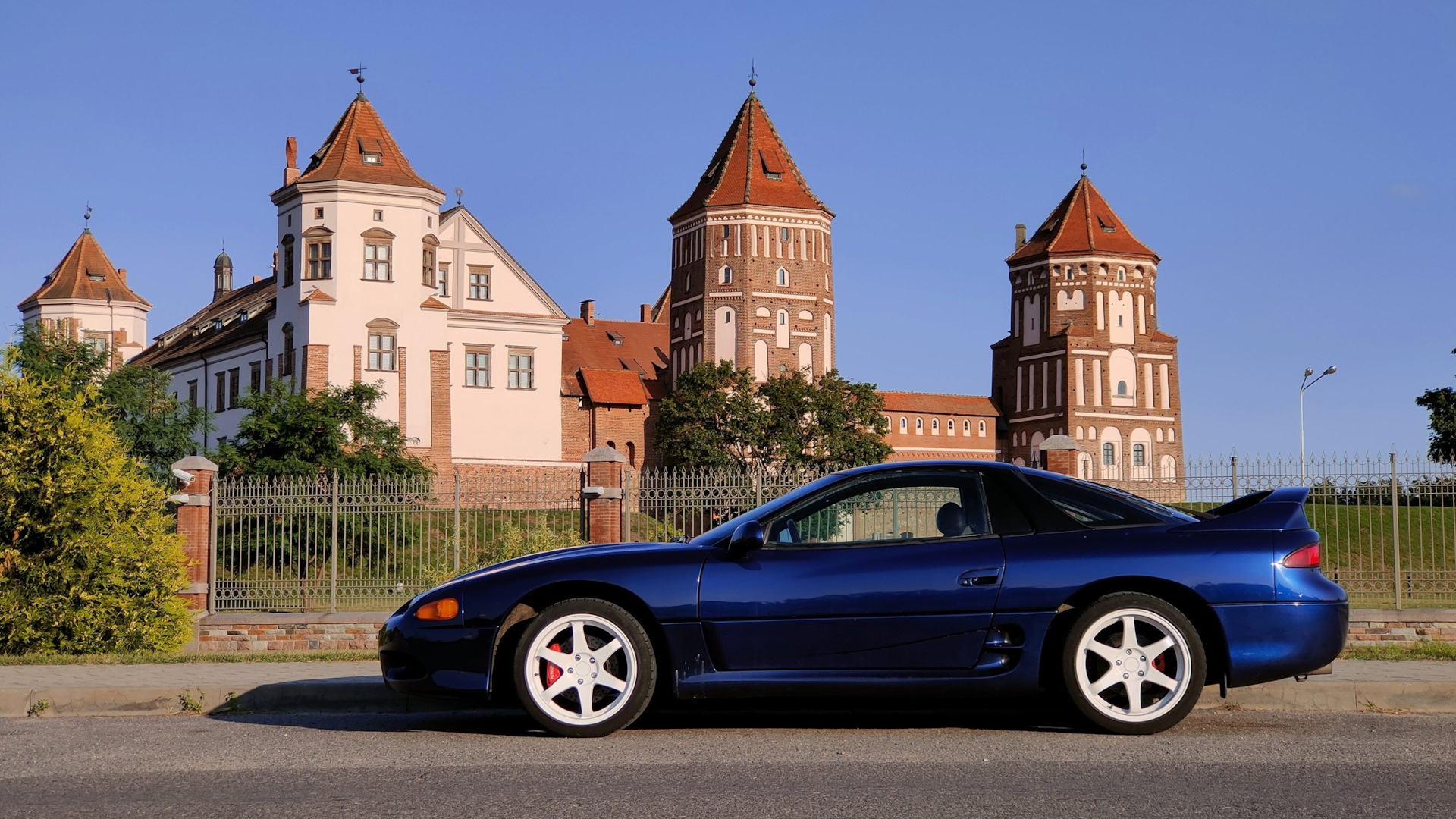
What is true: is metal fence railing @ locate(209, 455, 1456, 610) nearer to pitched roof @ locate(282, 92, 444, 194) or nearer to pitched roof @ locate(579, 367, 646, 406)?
pitched roof @ locate(282, 92, 444, 194)

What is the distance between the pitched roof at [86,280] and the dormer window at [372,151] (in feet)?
122

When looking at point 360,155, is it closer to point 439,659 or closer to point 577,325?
point 577,325

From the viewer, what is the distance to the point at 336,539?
56.9 feet

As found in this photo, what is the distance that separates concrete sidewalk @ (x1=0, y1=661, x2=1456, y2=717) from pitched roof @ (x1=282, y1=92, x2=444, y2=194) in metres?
52.6

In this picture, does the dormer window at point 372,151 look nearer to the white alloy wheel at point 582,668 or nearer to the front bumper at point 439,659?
the front bumper at point 439,659

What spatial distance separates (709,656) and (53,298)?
307ft

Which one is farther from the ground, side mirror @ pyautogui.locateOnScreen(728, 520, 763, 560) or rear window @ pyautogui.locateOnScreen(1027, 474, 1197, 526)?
rear window @ pyautogui.locateOnScreen(1027, 474, 1197, 526)

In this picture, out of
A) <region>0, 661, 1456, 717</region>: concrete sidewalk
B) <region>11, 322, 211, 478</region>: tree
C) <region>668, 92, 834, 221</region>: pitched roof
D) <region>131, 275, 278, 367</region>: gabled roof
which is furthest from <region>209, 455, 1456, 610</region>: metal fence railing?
<region>668, 92, 834, 221</region>: pitched roof

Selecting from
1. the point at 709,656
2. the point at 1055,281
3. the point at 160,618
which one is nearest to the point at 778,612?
the point at 709,656

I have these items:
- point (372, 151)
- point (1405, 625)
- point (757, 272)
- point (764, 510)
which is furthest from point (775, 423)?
point (764, 510)

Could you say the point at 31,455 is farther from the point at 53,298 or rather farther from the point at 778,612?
the point at 53,298

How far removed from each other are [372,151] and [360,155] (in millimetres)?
499

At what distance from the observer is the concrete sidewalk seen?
28.4 ft

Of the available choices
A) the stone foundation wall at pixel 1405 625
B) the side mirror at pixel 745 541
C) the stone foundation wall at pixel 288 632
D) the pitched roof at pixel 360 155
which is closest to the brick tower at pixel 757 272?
the pitched roof at pixel 360 155
